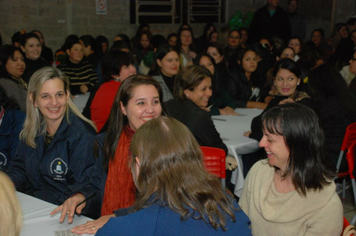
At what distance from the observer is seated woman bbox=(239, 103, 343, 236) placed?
2020 millimetres

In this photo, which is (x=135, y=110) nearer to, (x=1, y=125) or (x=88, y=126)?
(x=88, y=126)

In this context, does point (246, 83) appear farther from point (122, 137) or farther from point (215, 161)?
point (122, 137)

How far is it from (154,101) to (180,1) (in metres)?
8.01

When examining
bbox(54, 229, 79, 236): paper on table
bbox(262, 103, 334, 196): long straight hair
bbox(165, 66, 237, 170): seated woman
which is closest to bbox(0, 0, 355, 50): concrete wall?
bbox(165, 66, 237, 170): seated woman

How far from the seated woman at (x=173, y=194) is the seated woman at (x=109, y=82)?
7.94 feet

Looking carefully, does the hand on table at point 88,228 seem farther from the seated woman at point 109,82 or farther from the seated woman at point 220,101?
the seated woman at point 220,101

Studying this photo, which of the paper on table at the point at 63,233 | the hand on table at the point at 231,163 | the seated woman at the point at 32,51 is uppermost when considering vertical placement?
the seated woman at the point at 32,51

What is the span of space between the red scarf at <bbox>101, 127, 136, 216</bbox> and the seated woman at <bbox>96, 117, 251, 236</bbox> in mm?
889

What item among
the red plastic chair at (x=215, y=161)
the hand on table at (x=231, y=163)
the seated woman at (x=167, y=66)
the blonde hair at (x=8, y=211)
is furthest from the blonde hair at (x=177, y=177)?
the seated woman at (x=167, y=66)

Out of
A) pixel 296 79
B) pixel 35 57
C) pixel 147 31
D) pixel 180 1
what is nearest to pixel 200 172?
pixel 296 79

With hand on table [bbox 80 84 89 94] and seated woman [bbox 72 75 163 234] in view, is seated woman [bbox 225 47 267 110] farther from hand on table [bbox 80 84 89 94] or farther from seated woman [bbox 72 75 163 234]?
seated woman [bbox 72 75 163 234]

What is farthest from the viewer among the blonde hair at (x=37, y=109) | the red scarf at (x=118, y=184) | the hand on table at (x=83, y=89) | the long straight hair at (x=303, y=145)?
the hand on table at (x=83, y=89)

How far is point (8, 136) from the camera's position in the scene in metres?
3.31

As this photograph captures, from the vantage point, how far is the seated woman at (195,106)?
3348 mm
